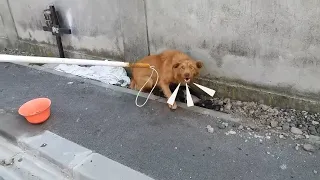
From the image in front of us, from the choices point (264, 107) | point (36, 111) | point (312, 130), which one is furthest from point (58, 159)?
point (312, 130)

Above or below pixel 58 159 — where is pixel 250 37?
above

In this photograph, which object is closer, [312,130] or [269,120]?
[312,130]

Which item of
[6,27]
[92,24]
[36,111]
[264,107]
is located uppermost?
[92,24]

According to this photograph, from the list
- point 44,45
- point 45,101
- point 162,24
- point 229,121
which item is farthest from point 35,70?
point 229,121

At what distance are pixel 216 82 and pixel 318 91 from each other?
4.38 feet

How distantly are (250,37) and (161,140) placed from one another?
1719 millimetres

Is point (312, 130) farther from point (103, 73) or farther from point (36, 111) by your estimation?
point (103, 73)

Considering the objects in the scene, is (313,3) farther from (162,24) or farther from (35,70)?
(35,70)

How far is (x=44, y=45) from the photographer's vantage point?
6.45 m

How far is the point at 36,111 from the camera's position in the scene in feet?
12.5

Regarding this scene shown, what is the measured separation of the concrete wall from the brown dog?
1.21 ft

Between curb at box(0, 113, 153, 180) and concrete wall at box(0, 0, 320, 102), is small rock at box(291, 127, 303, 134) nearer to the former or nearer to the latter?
concrete wall at box(0, 0, 320, 102)

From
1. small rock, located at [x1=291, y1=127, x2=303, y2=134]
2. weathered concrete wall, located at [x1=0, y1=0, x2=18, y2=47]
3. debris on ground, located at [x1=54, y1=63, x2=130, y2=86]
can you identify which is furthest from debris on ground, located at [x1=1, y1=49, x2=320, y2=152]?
weathered concrete wall, located at [x1=0, y1=0, x2=18, y2=47]

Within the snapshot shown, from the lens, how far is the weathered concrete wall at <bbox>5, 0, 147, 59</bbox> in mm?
4844
